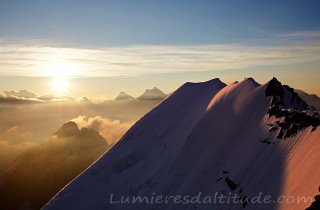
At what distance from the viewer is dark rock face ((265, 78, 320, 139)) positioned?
75125mm

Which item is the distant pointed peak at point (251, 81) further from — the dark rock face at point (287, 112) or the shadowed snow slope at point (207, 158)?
the dark rock face at point (287, 112)

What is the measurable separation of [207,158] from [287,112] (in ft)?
85.6

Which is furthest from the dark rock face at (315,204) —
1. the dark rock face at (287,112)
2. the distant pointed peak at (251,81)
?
the distant pointed peak at (251,81)

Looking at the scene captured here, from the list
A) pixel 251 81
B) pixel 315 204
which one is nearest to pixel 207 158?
pixel 251 81

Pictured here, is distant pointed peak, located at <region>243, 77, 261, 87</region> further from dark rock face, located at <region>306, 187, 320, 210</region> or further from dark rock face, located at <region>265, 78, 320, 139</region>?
dark rock face, located at <region>306, 187, 320, 210</region>

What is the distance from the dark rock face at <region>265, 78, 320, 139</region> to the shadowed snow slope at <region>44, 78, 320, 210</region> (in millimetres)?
599

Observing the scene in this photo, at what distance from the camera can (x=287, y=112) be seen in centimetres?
8238

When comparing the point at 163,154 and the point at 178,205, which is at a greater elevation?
the point at 163,154

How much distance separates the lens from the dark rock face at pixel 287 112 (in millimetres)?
75125

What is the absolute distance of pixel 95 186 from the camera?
4825 inches

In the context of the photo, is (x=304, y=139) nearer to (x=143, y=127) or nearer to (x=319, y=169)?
(x=319, y=169)

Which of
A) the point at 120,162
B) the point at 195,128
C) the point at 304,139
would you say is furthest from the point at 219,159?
the point at 120,162

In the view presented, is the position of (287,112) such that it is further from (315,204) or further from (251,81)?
(315,204)

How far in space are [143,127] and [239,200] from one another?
227 feet
